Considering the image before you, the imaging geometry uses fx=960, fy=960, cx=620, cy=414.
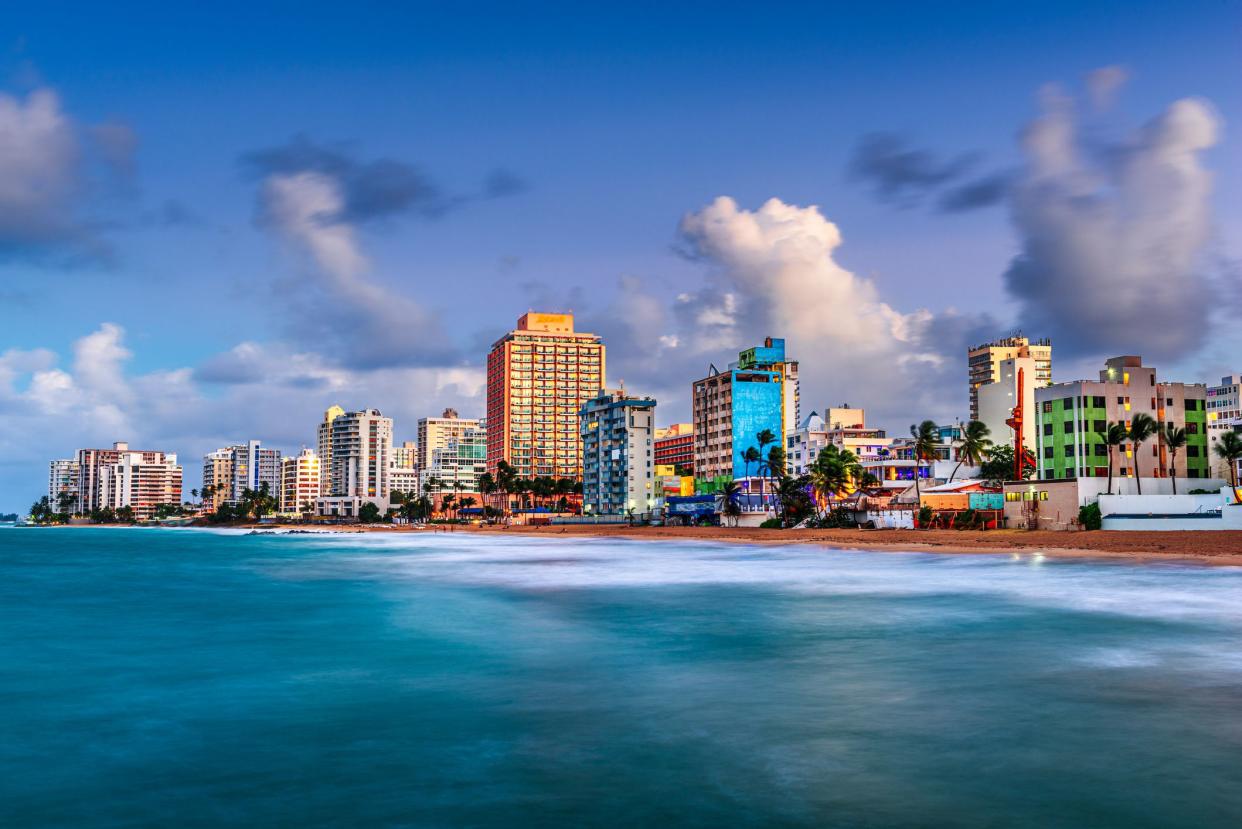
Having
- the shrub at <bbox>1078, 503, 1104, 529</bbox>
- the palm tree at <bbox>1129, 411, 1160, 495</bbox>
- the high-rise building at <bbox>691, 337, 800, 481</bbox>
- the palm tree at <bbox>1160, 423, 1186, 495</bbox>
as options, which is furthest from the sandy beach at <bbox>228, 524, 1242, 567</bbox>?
the high-rise building at <bbox>691, 337, 800, 481</bbox>

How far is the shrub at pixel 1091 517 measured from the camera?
8481 cm

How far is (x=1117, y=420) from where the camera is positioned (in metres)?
114

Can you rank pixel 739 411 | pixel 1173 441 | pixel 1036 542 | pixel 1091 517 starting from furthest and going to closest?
pixel 739 411, pixel 1173 441, pixel 1091 517, pixel 1036 542

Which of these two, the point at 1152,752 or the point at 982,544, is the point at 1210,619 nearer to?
the point at 1152,752

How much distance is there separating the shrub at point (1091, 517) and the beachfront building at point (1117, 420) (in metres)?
27.6

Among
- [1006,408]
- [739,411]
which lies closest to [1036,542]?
[1006,408]

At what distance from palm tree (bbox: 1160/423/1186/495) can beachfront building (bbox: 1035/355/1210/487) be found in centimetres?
58

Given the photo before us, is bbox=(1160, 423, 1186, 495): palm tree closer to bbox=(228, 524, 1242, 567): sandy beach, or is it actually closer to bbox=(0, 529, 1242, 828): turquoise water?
bbox=(228, 524, 1242, 567): sandy beach

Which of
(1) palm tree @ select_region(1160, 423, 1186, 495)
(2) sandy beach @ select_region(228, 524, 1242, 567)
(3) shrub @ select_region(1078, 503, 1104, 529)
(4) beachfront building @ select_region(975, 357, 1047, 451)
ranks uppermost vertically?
(4) beachfront building @ select_region(975, 357, 1047, 451)

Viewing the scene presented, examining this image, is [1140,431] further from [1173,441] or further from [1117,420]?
[1117,420]

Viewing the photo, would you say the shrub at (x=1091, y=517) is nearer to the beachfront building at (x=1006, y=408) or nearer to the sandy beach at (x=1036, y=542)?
the sandy beach at (x=1036, y=542)

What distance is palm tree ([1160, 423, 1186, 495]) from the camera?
106750 millimetres

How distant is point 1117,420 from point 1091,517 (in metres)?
34.9

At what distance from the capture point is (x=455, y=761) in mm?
18281
